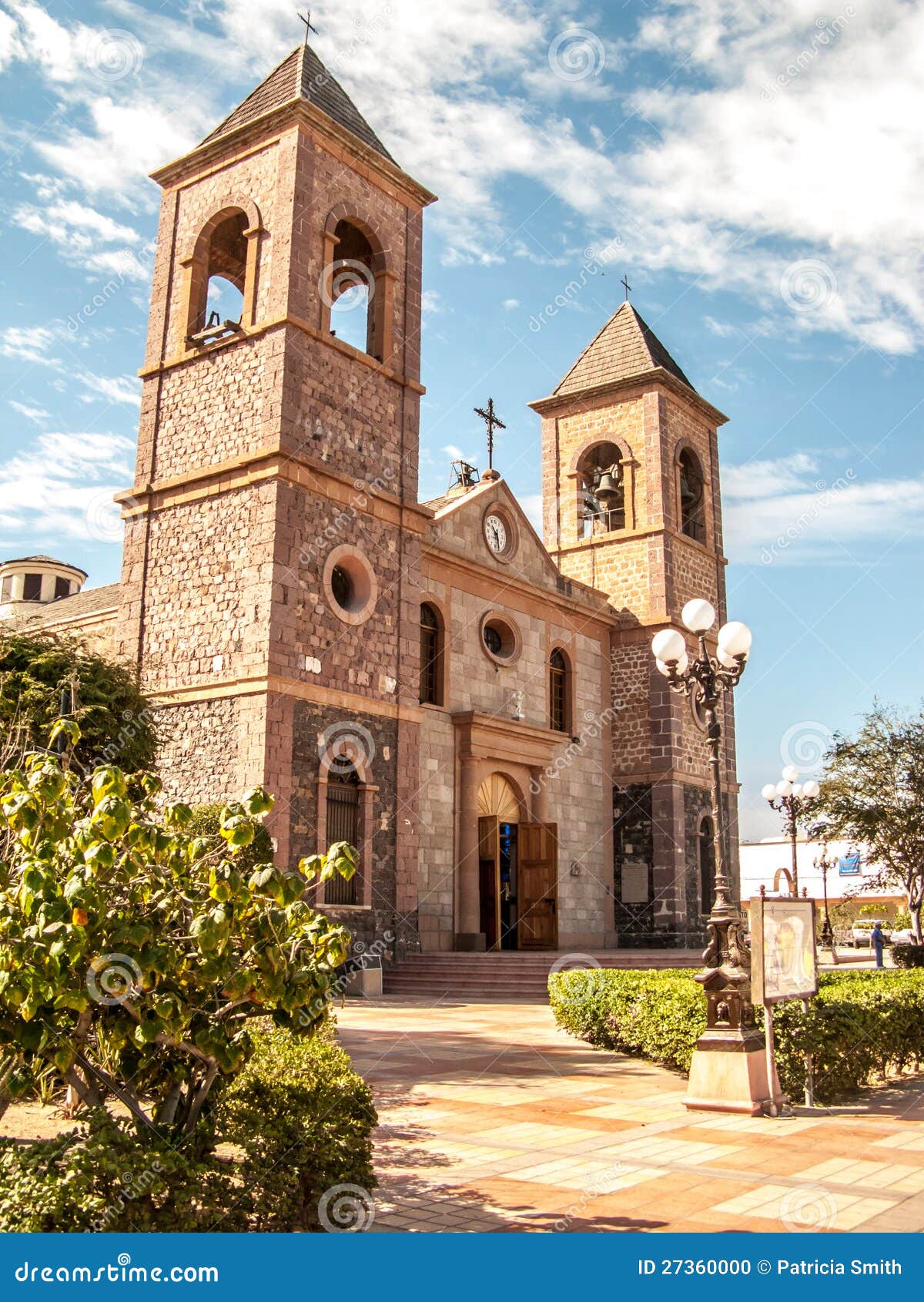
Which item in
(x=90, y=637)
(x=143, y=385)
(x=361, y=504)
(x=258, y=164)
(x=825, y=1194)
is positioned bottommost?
(x=825, y=1194)

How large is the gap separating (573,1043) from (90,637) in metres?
12.9

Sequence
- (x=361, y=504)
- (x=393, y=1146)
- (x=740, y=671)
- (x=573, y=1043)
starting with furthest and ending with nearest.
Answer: (x=361, y=504), (x=573, y=1043), (x=740, y=671), (x=393, y=1146)

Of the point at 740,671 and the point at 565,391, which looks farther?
the point at 565,391

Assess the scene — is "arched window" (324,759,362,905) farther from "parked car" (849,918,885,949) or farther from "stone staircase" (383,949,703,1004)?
"parked car" (849,918,885,949)

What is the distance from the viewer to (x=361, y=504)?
63.5 ft

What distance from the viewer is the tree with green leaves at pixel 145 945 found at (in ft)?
14.0

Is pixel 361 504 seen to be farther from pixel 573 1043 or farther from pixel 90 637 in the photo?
pixel 573 1043

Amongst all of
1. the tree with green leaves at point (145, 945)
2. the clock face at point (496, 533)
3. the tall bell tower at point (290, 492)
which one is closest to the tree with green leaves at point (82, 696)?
the tall bell tower at point (290, 492)

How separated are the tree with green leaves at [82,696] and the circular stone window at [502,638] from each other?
9.05 metres

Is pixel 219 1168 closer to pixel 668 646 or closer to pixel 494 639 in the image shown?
pixel 668 646

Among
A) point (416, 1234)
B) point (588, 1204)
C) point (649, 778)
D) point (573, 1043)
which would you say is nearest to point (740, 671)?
point (573, 1043)

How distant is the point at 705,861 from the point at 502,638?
8109 mm

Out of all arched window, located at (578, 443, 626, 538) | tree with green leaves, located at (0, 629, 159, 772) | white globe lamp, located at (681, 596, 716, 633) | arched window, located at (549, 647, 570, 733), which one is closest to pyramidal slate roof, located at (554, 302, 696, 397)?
arched window, located at (578, 443, 626, 538)

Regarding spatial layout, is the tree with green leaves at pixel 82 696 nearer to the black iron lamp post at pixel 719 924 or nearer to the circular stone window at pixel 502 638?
the black iron lamp post at pixel 719 924
